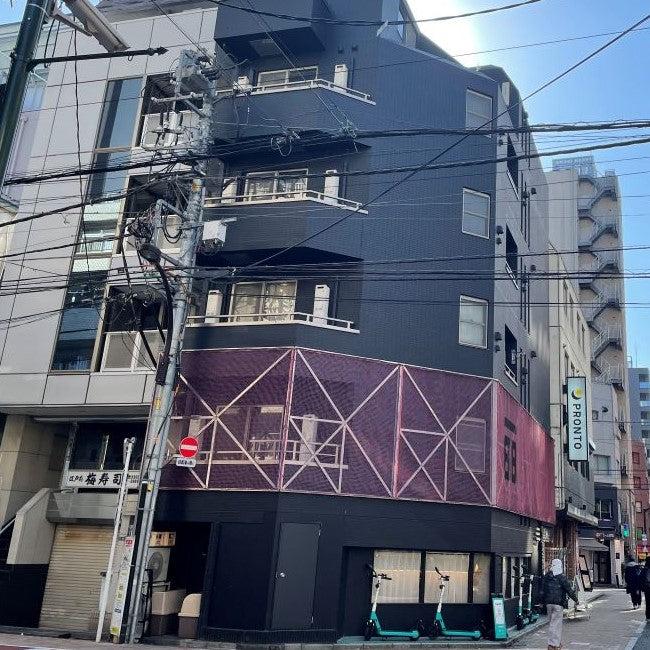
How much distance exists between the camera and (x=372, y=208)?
19750 millimetres

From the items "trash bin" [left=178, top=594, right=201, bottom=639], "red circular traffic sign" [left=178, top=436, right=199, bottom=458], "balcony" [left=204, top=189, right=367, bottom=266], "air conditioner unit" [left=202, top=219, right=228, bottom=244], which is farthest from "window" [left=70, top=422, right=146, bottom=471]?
"air conditioner unit" [left=202, top=219, right=228, bottom=244]

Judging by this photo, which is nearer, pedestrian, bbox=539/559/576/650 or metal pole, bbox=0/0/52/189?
metal pole, bbox=0/0/52/189

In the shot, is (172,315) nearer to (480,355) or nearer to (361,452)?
(361,452)

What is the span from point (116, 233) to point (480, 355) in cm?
1150

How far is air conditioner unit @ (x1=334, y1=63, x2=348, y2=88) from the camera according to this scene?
21.2m

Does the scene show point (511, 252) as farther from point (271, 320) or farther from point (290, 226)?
point (271, 320)

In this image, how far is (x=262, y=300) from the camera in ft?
65.3

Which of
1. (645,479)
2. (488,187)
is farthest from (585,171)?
(488,187)

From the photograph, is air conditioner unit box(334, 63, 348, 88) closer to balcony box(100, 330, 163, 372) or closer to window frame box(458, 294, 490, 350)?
window frame box(458, 294, 490, 350)

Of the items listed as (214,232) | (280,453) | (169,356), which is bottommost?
(280,453)

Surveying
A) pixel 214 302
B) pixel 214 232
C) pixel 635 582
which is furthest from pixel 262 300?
pixel 635 582

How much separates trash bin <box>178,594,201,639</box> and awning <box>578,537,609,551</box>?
3591 centimetres

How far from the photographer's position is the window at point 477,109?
72.3ft

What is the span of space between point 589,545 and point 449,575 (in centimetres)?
3341
